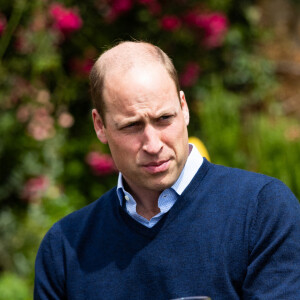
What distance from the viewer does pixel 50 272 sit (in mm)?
1835

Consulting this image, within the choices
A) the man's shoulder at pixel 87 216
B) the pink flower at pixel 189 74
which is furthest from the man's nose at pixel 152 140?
the pink flower at pixel 189 74

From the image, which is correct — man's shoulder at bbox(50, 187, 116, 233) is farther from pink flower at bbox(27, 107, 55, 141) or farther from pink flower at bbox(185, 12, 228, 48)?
pink flower at bbox(185, 12, 228, 48)

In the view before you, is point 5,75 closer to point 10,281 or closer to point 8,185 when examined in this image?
point 8,185

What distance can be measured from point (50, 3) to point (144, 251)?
127 inches

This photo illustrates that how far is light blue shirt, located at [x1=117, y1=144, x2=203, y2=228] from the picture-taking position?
5.66ft

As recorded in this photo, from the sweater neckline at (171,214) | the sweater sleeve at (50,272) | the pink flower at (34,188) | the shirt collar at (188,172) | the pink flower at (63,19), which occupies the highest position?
the pink flower at (63,19)

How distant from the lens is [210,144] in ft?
14.1

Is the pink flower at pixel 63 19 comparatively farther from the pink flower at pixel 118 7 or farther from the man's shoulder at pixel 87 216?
the man's shoulder at pixel 87 216

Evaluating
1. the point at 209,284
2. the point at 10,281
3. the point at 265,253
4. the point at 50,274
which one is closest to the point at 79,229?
the point at 50,274

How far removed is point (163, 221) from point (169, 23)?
331cm

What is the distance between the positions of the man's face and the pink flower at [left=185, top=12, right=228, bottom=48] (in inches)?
130

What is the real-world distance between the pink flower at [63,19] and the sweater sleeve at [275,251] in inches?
122

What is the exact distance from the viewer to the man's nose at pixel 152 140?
5.42 ft

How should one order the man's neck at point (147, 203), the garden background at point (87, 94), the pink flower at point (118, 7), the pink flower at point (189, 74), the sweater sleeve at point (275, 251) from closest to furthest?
the sweater sleeve at point (275, 251), the man's neck at point (147, 203), the garden background at point (87, 94), the pink flower at point (118, 7), the pink flower at point (189, 74)
